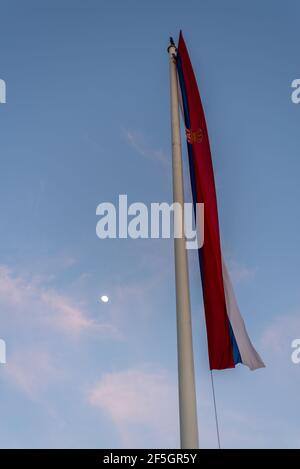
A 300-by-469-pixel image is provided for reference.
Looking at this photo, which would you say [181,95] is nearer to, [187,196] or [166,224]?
[187,196]

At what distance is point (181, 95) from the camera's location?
12656 mm

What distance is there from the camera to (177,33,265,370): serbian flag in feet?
30.7

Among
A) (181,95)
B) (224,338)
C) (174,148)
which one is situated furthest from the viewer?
(181,95)

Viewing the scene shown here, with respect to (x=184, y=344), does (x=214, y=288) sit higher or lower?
higher

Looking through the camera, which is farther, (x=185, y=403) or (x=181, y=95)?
(x=181, y=95)

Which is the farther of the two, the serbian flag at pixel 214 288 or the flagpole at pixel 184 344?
the serbian flag at pixel 214 288

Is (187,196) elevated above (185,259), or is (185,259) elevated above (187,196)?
(187,196)

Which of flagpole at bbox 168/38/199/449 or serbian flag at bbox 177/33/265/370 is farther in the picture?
serbian flag at bbox 177/33/265/370

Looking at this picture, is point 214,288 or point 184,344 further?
point 214,288

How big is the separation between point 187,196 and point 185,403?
471cm

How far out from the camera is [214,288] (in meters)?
9.66

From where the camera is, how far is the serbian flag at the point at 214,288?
934 centimetres
